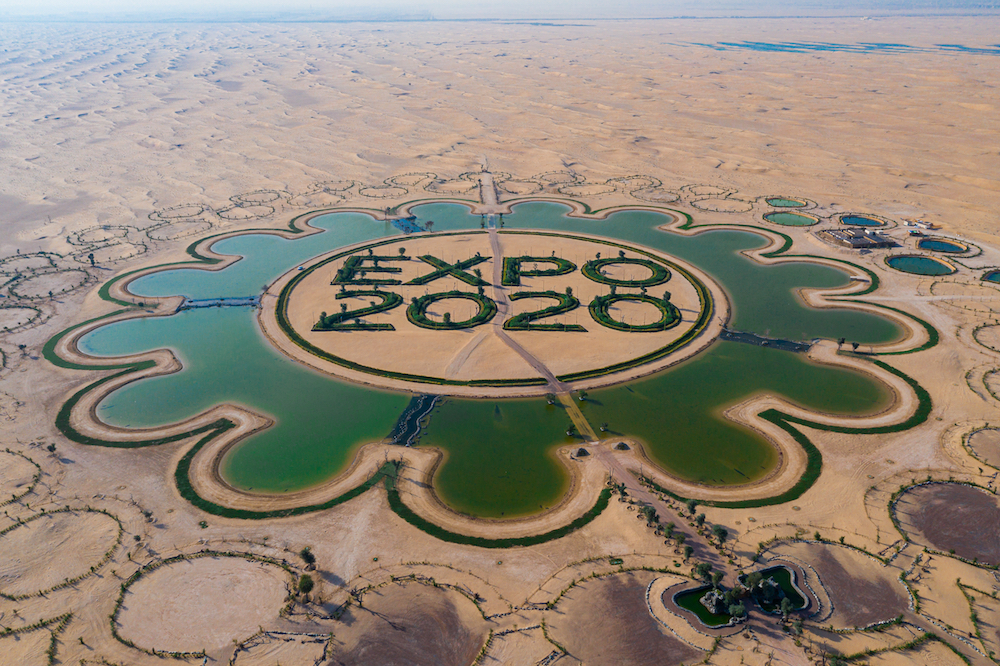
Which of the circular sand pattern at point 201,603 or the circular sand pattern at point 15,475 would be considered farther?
the circular sand pattern at point 15,475

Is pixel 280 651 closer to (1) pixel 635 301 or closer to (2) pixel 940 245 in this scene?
(1) pixel 635 301

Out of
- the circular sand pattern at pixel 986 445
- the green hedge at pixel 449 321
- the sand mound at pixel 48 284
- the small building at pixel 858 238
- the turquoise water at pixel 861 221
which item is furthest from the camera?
the turquoise water at pixel 861 221

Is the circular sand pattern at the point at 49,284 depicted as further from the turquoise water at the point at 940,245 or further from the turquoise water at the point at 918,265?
the turquoise water at the point at 940,245

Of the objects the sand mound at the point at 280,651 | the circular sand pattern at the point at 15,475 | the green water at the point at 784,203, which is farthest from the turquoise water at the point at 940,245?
the circular sand pattern at the point at 15,475

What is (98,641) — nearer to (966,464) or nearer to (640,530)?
(640,530)

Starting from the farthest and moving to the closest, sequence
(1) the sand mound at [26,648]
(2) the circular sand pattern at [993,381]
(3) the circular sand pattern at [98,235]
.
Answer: (3) the circular sand pattern at [98,235], (2) the circular sand pattern at [993,381], (1) the sand mound at [26,648]

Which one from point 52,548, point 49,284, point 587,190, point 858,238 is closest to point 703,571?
point 52,548

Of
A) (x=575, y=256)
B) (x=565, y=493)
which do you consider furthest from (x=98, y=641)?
(x=575, y=256)
